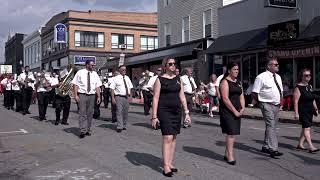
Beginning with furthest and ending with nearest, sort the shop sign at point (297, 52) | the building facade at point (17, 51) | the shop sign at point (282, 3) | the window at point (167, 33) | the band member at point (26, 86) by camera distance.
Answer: the building facade at point (17, 51), the window at point (167, 33), the shop sign at point (282, 3), the shop sign at point (297, 52), the band member at point (26, 86)

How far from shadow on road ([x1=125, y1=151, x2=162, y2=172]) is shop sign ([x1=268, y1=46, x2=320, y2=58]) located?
12.1 m

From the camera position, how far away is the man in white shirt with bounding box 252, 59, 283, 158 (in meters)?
8.95

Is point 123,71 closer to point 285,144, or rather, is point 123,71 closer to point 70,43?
point 285,144

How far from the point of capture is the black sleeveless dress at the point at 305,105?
9664mm

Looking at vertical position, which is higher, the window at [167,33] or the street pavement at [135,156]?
the window at [167,33]

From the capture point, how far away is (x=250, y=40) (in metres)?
22.2

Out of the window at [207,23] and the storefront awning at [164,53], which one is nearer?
the storefront awning at [164,53]

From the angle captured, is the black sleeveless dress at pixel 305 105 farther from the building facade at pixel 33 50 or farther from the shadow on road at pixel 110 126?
the building facade at pixel 33 50

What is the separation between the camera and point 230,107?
818 cm

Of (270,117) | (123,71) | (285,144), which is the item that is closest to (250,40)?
(123,71)

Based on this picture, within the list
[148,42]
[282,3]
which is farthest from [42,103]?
[148,42]

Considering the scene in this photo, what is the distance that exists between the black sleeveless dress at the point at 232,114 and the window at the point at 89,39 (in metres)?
48.6

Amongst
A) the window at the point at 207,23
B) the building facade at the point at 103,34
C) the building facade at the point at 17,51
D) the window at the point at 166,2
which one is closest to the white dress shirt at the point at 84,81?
the window at the point at 207,23

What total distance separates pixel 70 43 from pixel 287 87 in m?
38.1
